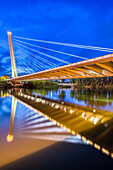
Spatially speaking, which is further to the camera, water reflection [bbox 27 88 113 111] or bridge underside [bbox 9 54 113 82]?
bridge underside [bbox 9 54 113 82]

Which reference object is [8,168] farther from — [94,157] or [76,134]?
[76,134]

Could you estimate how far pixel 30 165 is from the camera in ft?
9.12

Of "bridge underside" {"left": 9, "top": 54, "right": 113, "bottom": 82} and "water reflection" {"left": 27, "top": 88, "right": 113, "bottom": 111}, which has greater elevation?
"bridge underside" {"left": 9, "top": 54, "right": 113, "bottom": 82}

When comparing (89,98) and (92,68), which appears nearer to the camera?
(92,68)

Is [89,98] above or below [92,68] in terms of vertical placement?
below

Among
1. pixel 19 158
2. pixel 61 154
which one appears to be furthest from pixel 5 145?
pixel 61 154

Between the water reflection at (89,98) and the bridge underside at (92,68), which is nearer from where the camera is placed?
the water reflection at (89,98)

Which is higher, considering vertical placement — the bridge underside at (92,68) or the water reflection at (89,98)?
the bridge underside at (92,68)

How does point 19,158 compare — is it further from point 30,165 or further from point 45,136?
point 45,136

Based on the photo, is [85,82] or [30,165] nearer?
[30,165]

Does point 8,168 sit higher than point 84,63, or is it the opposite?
point 84,63

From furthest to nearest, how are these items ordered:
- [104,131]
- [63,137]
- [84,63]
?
[84,63]
[104,131]
[63,137]

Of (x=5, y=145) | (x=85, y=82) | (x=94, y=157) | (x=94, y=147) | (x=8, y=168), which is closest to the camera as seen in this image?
(x=8, y=168)

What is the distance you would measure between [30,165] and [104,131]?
295 cm
